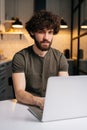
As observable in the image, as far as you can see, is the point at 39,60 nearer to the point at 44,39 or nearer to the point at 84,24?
the point at 44,39

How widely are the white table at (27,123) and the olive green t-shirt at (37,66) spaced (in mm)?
556

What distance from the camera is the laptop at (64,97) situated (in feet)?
3.97

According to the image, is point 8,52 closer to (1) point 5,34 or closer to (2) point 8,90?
(1) point 5,34

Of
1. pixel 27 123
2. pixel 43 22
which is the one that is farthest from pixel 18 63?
pixel 27 123

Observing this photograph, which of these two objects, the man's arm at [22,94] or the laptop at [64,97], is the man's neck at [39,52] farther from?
the laptop at [64,97]

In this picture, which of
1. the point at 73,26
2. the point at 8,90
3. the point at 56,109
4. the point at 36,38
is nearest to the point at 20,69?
the point at 36,38

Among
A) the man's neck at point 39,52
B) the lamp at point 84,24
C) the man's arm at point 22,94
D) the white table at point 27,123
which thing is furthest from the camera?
the lamp at point 84,24

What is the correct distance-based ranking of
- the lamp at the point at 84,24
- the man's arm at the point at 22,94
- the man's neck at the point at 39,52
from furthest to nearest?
the lamp at the point at 84,24
the man's neck at the point at 39,52
the man's arm at the point at 22,94

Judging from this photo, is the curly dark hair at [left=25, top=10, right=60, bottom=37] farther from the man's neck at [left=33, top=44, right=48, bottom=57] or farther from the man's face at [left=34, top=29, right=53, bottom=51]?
the man's neck at [left=33, top=44, right=48, bottom=57]

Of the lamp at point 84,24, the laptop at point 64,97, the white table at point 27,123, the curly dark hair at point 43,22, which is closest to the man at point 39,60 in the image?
the curly dark hair at point 43,22

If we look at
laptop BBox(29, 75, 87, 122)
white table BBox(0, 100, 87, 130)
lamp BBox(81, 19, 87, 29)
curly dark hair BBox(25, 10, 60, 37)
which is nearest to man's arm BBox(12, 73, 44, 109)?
white table BBox(0, 100, 87, 130)

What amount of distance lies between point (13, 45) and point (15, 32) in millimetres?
448

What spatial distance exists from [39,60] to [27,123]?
91 cm

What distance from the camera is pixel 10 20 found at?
612 centimetres
